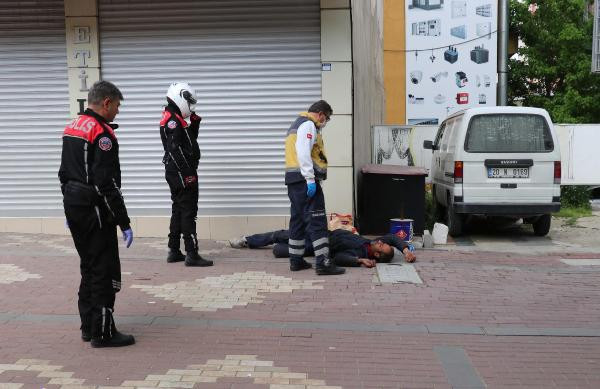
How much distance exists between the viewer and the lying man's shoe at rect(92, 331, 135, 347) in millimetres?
4512

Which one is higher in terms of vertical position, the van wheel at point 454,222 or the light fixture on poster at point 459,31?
the light fixture on poster at point 459,31

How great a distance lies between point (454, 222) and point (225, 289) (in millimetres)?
4624

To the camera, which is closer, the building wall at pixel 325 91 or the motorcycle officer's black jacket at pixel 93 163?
the motorcycle officer's black jacket at pixel 93 163

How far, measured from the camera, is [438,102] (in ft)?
109

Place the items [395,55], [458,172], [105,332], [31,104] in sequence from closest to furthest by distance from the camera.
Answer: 1. [105,332]
2. [458,172]
3. [31,104]
4. [395,55]

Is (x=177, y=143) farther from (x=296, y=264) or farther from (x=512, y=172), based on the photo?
(x=512, y=172)

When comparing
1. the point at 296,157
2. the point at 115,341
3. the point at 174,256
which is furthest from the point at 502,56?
the point at 115,341

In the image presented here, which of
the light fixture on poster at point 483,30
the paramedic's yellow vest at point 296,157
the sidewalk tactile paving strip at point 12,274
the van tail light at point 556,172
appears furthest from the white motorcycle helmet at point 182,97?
the light fixture on poster at point 483,30

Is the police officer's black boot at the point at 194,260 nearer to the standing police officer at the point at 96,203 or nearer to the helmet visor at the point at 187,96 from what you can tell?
the helmet visor at the point at 187,96

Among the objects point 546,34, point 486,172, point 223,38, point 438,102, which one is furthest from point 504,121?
point 438,102

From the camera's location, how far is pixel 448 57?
3306 centimetres

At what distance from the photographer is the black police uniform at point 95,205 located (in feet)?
14.1

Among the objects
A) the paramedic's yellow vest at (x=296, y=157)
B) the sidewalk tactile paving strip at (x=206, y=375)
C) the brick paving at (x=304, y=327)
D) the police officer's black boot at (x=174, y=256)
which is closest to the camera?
the sidewalk tactile paving strip at (x=206, y=375)

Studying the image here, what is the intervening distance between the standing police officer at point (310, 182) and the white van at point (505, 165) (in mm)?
3249
